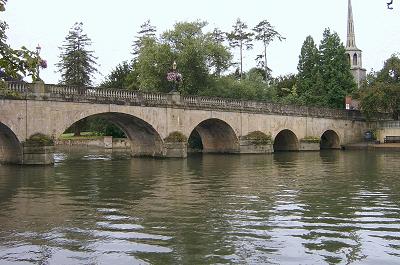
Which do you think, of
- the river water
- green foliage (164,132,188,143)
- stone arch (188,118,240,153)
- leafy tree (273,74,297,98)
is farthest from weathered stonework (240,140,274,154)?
leafy tree (273,74,297,98)

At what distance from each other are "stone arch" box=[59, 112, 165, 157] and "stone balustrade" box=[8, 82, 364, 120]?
1.68 m

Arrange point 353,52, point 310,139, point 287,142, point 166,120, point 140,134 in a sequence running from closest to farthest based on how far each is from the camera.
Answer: point 166,120
point 140,134
point 310,139
point 287,142
point 353,52

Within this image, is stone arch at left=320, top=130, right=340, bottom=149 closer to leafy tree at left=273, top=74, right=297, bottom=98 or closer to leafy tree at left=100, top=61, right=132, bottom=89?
leafy tree at left=273, top=74, right=297, bottom=98

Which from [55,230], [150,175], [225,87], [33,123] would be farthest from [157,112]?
[55,230]

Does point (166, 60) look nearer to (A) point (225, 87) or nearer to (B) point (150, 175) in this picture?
(A) point (225, 87)

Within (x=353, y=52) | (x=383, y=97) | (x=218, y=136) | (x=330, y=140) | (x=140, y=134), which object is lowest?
(x=330, y=140)

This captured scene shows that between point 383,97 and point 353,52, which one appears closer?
point 383,97

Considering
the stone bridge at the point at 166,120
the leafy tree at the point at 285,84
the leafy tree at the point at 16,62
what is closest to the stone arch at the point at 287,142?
the stone bridge at the point at 166,120

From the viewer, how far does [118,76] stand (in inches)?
2990

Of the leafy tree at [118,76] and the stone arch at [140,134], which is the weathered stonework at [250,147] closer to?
the stone arch at [140,134]

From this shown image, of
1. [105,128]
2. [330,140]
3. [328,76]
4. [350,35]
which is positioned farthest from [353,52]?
[105,128]

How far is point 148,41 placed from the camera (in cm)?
5700

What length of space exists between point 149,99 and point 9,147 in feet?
35.0

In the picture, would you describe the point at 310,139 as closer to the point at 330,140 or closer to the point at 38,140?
the point at 330,140
